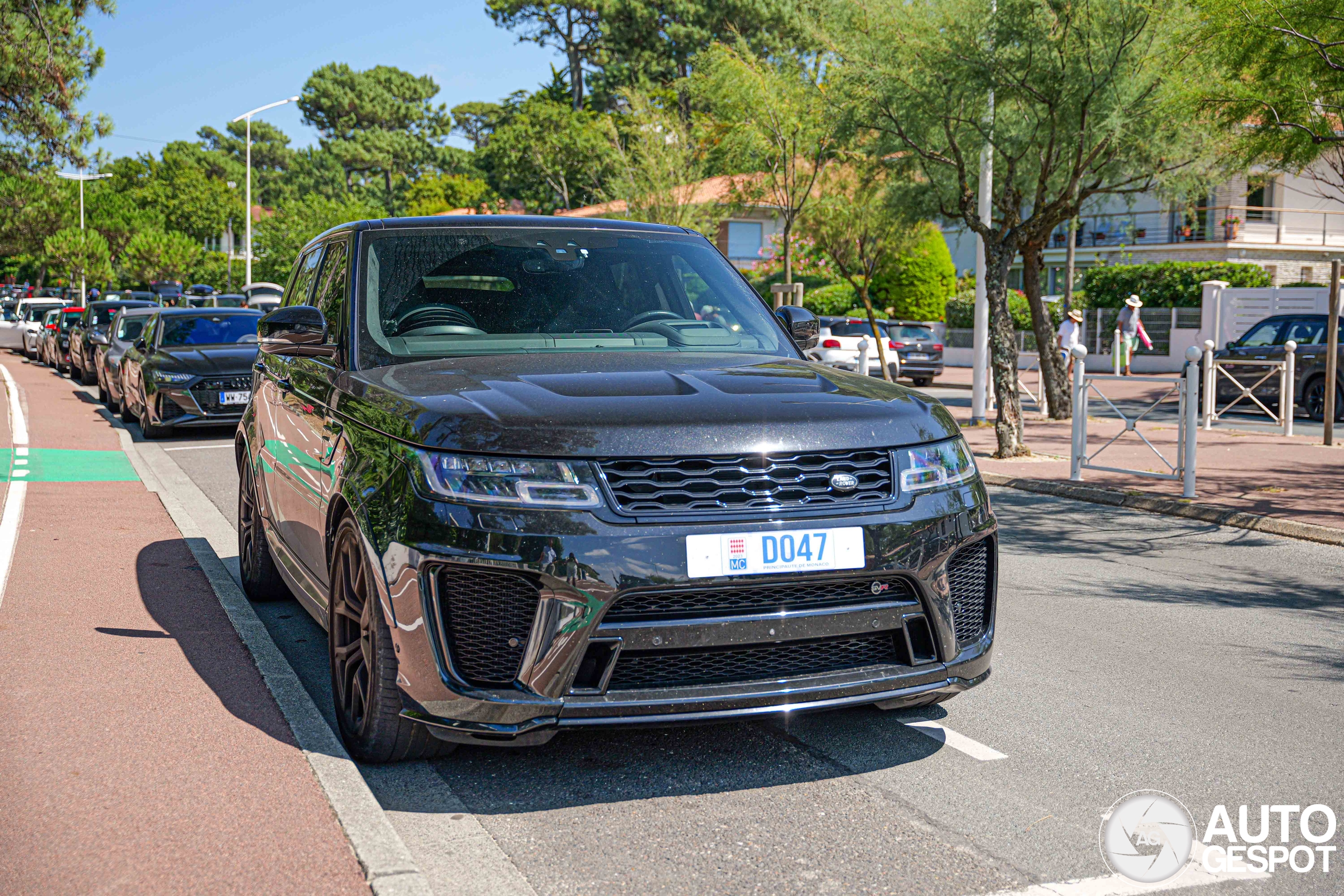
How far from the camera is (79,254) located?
69438 millimetres

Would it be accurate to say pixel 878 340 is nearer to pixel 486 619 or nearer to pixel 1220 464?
pixel 1220 464

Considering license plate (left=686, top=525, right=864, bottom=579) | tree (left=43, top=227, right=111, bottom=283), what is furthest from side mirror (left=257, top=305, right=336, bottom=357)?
tree (left=43, top=227, right=111, bottom=283)

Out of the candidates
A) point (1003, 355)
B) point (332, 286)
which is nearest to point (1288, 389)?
point (1003, 355)

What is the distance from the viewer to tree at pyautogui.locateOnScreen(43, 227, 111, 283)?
68438mm

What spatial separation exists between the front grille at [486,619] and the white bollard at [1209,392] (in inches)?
640

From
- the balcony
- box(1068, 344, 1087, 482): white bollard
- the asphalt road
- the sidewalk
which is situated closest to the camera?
the asphalt road

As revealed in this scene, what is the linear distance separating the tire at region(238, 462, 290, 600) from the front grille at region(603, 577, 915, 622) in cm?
322

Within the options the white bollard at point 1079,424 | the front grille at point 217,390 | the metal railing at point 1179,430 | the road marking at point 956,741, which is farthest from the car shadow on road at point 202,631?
the white bollard at point 1079,424

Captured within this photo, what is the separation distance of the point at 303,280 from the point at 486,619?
130 inches

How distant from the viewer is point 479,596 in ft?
12.3

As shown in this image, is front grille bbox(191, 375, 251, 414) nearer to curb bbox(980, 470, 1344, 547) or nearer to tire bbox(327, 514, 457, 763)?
→ curb bbox(980, 470, 1344, 547)

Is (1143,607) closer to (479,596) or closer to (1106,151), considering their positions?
(479,596)

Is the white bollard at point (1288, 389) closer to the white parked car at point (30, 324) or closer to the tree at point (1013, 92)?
the tree at point (1013, 92)

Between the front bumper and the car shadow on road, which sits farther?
the car shadow on road
